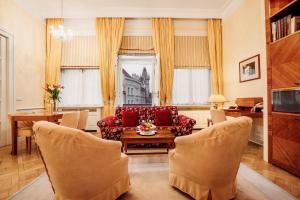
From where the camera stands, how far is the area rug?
2.08 meters

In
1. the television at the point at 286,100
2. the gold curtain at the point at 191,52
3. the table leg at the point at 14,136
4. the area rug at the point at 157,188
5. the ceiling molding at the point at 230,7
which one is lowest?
the area rug at the point at 157,188

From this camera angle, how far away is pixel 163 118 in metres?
4.43

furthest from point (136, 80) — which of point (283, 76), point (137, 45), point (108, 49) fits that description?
point (283, 76)

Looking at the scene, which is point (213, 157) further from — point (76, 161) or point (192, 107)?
point (192, 107)

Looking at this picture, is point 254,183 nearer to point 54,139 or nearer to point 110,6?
point 54,139

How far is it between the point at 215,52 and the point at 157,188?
4.99m

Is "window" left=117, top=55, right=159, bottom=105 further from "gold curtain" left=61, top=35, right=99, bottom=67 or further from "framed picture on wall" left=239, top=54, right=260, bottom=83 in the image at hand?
"framed picture on wall" left=239, top=54, right=260, bottom=83

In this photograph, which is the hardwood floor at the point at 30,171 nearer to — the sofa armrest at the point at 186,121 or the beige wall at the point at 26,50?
the sofa armrest at the point at 186,121

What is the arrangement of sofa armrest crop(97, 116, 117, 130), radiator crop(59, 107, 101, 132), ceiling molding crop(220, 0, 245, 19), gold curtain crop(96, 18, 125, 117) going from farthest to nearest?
radiator crop(59, 107, 101, 132), gold curtain crop(96, 18, 125, 117), ceiling molding crop(220, 0, 245, 19), sofa armrest crop(97, 116, 117, 130)

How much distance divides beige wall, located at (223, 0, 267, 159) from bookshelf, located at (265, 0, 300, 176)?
0.15m

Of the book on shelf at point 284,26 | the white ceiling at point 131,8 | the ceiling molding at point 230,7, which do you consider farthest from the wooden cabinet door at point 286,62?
the white ceiling at point 131,8

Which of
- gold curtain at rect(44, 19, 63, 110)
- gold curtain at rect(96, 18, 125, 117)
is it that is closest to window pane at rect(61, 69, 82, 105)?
gold curtain at rect(44, 19, 63, 110)

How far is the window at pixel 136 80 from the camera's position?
6.18m

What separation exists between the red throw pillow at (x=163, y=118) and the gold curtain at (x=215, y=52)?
2.31 meters
